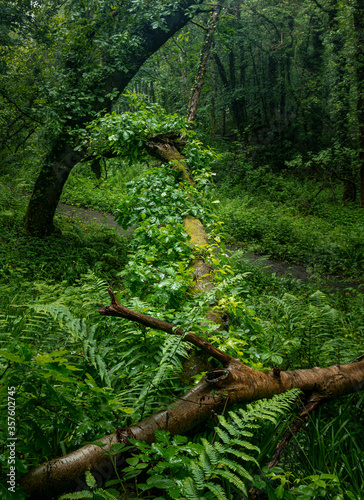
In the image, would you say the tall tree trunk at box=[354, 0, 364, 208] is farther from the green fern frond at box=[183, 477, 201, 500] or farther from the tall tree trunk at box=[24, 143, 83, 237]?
the green fern frond at box=[183, 477, 201, 500]

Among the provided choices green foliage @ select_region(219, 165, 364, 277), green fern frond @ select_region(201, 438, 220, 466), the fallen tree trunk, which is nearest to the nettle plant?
the fallen tree trunk

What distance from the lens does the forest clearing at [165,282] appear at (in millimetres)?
1348

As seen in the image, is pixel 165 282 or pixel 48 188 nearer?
pixel 165 282

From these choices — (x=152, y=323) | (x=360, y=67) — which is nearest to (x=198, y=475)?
(x=152, y=323)

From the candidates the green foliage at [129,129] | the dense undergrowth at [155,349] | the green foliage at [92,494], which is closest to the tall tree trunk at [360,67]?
the dense undergrowth at [155,349]

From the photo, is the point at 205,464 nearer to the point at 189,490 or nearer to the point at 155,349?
the point at 189,490

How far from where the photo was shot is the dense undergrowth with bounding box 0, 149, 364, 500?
1.27m

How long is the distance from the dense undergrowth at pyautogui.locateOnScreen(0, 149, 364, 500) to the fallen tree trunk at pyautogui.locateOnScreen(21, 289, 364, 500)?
0.09 metres

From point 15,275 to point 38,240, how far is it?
6.48 ft

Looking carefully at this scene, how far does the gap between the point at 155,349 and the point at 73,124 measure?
6.21m

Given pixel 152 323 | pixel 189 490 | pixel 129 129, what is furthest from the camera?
pixel 129 129

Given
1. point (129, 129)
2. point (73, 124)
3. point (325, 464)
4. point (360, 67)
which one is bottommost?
point (325, 464)

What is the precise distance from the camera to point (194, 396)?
5.49ft

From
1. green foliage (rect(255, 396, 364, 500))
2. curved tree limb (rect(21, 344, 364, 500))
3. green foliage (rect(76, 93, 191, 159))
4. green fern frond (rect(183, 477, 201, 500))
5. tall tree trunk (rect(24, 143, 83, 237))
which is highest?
green foliage (rect(76, 93, 191, 159))
